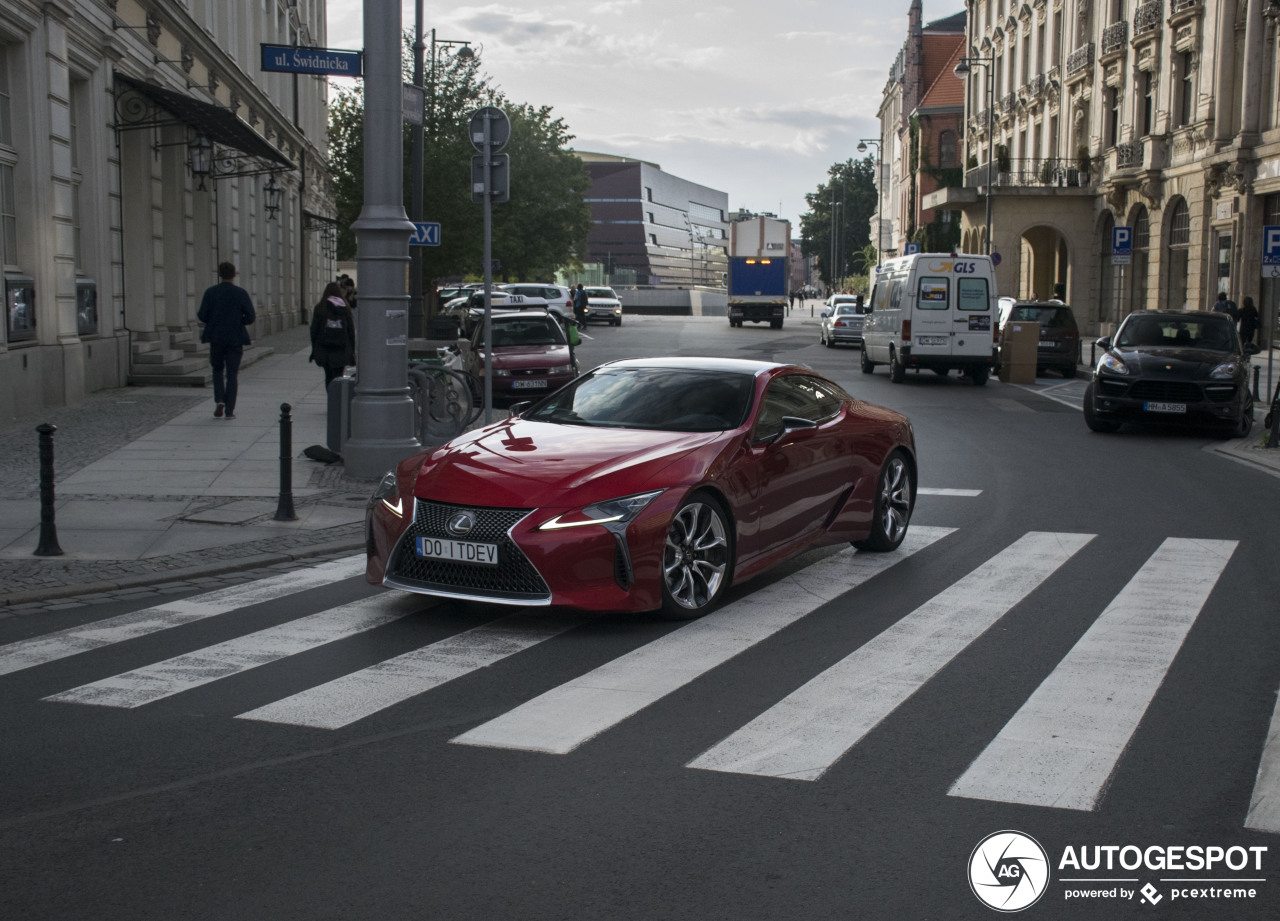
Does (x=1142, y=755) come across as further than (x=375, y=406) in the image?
No

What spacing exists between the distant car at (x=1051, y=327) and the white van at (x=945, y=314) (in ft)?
10.1

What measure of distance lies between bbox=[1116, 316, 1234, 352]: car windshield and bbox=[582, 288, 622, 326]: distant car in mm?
36511

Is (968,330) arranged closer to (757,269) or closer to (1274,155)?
(1274,155)

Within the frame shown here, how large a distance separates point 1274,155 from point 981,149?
32.1 metres

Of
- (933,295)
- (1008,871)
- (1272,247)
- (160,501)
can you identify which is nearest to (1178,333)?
(1272,247)

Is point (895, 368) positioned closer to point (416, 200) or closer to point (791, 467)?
point (416, 200)

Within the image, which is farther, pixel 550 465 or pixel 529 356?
pixel 529 356

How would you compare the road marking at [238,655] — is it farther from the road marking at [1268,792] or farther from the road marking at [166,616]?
the road marking at [1268,792]

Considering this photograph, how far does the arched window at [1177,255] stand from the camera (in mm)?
37875

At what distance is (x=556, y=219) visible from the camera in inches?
2338

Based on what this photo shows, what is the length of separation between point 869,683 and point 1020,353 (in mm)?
23167

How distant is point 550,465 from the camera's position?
7148 millimetres

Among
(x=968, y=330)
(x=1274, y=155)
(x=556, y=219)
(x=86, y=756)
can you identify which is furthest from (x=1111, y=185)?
(x=86, y=756)

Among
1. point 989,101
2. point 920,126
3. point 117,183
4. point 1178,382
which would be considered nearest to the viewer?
point 1178,382
